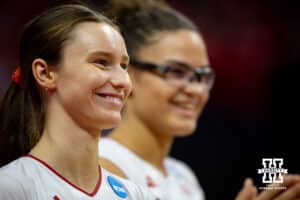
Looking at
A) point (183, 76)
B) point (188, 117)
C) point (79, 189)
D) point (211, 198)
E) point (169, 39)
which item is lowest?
point (211, 198)

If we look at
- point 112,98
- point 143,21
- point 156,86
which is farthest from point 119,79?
point 143,21

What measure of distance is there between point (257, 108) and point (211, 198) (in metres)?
0.70

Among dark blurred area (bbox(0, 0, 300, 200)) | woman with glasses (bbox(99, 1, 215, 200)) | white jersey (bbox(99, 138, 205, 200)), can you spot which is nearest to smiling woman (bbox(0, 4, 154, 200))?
white jersey (bbox(99, 138, 205, 200))

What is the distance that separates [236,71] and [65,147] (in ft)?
9.50

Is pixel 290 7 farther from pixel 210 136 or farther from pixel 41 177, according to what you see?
pixel 41 177

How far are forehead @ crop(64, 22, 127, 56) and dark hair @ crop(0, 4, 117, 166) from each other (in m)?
0.02

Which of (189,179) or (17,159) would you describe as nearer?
(17,159)

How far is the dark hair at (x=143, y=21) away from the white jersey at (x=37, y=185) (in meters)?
1.14

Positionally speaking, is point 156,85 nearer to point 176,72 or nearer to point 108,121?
point 176,72

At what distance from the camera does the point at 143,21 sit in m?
2.54

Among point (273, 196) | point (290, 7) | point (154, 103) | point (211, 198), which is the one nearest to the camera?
point (273, 196)

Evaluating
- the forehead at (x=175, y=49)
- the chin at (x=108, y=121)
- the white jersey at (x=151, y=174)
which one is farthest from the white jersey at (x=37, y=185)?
the forehead at (x=175, y=49)

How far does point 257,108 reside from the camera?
3736 mm

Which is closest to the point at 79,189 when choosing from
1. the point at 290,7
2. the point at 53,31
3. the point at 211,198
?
the point at 53,31
